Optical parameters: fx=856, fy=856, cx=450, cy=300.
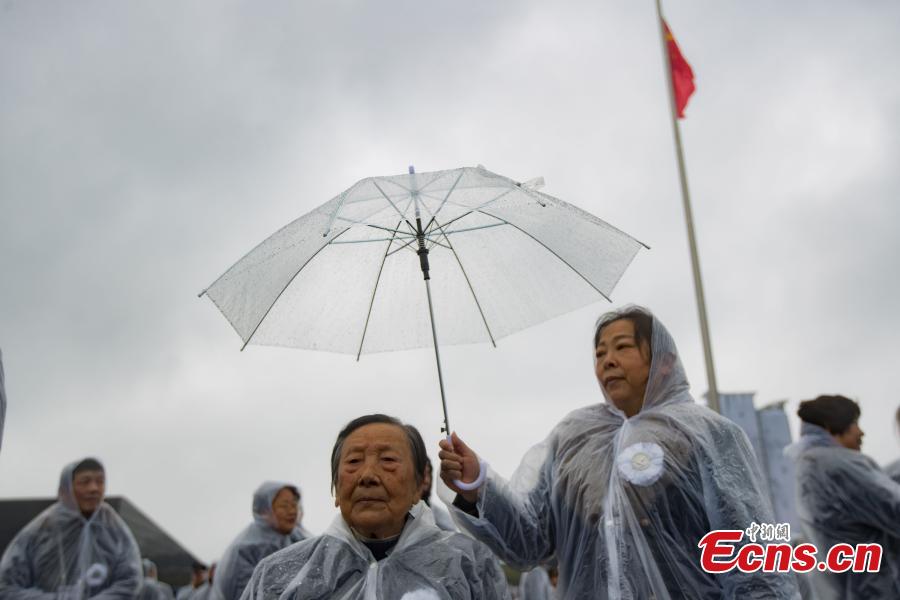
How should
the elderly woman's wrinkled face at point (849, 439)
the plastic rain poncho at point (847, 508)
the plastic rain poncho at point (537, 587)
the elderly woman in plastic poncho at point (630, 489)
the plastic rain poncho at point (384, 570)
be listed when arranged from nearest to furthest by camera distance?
1. the plastic rain poncho at point (384, 570)
2. the elderly woman in plastic poncho at point (630, 489)
3. the plastic rain poncho at point (847, 508)
4. the elderly woman's wrinkled face at point (849, 439)
5. the plastic rain poncho at point (537, 587)

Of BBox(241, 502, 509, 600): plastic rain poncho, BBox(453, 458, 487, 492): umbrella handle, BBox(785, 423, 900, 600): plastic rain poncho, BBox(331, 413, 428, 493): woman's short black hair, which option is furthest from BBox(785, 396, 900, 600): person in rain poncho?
BBox(331, 413, 428, 493): woman's short black hair

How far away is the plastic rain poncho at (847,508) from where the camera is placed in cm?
482

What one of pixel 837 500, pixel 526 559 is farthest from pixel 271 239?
pixel 837 500

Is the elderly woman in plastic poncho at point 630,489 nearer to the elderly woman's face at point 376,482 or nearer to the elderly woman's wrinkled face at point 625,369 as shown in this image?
the elderly woman's wrinkled face at point 625,369

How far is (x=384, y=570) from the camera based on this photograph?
2.63 metres

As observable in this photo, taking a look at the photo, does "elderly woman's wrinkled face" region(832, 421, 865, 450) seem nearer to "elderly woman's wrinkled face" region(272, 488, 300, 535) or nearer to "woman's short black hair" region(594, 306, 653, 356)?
"woman's short black hair" region(594, 306, 653, 356)

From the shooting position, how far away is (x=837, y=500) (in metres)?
5.02

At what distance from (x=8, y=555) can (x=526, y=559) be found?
15.4 ft

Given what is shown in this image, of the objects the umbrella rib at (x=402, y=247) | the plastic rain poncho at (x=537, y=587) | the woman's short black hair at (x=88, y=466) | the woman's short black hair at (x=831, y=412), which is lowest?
the plastic rain poncho at (x=537, y=587)

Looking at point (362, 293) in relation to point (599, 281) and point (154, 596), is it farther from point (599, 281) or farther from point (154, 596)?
point (154, 596)

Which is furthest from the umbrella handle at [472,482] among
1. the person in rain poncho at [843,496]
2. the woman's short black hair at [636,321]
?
the person in rain poncho at [843,496]

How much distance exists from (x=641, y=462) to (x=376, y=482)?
3.16 ft

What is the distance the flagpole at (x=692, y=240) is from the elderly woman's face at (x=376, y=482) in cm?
875

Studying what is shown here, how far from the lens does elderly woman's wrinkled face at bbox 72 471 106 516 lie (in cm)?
666
